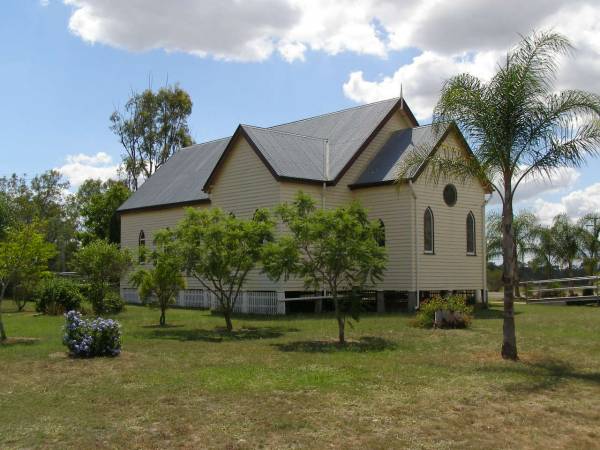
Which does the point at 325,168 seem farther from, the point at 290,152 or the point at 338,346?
the point at 338,346

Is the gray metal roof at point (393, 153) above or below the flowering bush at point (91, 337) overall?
above

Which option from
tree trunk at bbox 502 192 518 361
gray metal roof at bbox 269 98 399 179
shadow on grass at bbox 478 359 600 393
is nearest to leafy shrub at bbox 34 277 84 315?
gray metal roof at bbox 269 98 399 179

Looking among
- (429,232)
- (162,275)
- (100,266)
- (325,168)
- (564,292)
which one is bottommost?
(564,292)

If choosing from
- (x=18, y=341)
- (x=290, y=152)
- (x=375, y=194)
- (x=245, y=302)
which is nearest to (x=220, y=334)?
(x=18, y=341)

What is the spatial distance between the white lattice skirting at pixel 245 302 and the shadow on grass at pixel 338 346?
415 inches

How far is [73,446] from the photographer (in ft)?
28.6

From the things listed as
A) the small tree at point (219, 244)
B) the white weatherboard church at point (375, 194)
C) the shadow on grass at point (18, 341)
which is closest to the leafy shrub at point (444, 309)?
the small tree at point (219, 244)

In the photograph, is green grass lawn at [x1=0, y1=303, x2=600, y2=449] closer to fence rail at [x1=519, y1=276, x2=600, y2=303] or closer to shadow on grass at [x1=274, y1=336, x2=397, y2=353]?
shadow on grass at [x1=274, y1=336, x2=397, y2=353]

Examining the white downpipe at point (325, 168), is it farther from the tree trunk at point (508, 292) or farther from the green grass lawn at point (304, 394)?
Result: the tree trunk at point (508, 292)

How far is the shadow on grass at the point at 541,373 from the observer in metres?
12.6


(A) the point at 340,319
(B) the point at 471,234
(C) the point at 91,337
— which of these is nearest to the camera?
(C) the point at 91,337

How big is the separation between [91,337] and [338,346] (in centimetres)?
600

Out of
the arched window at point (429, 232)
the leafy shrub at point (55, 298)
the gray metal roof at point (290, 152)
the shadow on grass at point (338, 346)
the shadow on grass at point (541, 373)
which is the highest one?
the gray metal roof at point (290, 152)

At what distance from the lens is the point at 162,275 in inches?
915
